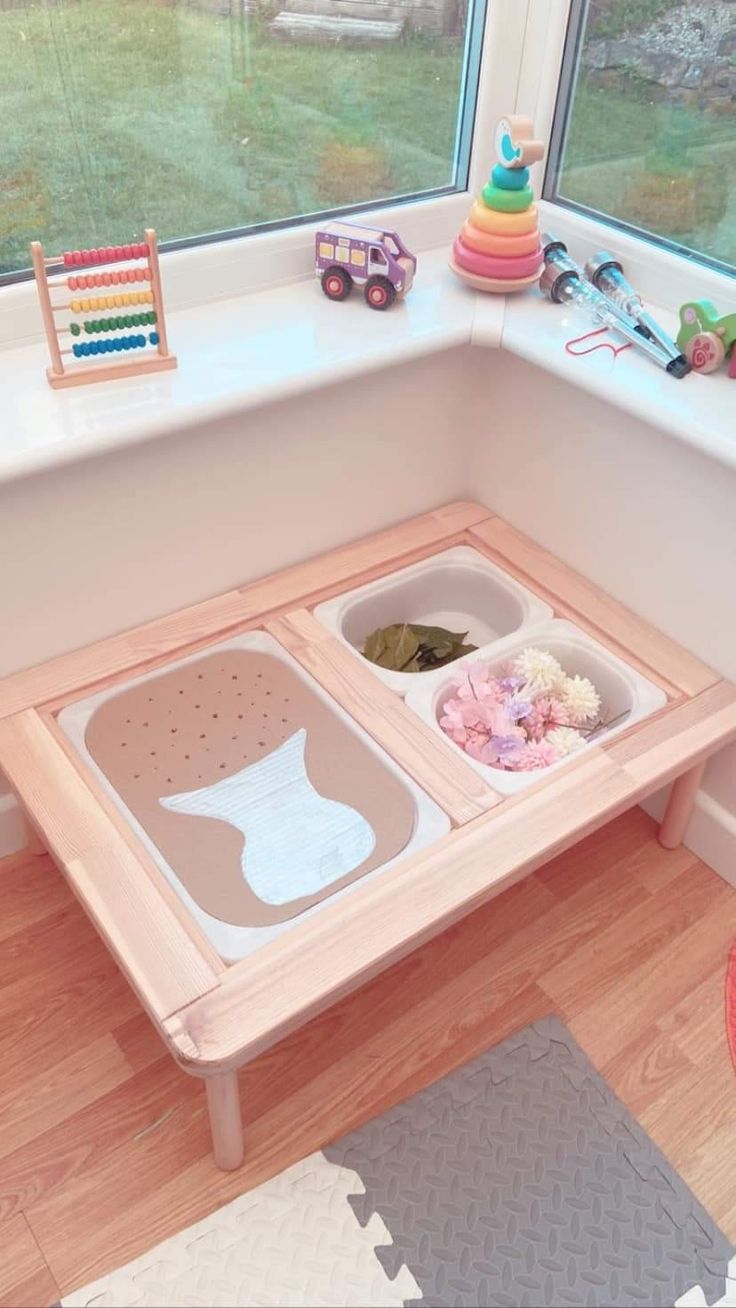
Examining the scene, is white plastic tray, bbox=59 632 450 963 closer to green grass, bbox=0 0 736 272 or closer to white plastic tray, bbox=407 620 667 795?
white plastic tray, bbox=407 620 667 795

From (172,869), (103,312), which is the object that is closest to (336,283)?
(103,312)

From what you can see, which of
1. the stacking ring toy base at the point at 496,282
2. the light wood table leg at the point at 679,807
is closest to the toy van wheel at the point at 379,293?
the stacking ring toy base at the point at 496,282

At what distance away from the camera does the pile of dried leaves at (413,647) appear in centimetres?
135

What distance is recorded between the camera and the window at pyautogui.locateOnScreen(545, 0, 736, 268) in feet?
4.02

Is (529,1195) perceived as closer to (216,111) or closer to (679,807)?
→ (679,807)

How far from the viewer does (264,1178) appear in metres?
1.09

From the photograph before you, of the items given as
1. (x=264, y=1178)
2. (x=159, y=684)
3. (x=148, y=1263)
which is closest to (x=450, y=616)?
(x=159, y=684)

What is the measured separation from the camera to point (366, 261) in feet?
4.35

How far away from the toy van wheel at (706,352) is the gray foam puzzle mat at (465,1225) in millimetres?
885

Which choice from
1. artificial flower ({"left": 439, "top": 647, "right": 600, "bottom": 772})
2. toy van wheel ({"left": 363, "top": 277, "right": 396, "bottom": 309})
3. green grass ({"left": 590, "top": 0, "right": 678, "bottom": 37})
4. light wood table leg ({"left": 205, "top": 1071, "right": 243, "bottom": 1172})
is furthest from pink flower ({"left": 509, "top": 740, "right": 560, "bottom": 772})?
green grass ({"left": 590, "top": 0, "right": 678, "bottom": 37})

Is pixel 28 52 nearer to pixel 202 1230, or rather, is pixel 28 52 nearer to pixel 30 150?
pixel 30 150

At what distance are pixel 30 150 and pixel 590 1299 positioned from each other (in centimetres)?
138

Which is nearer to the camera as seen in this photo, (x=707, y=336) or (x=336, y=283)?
(x=707, y=336)

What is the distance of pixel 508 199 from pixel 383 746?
74 cm
